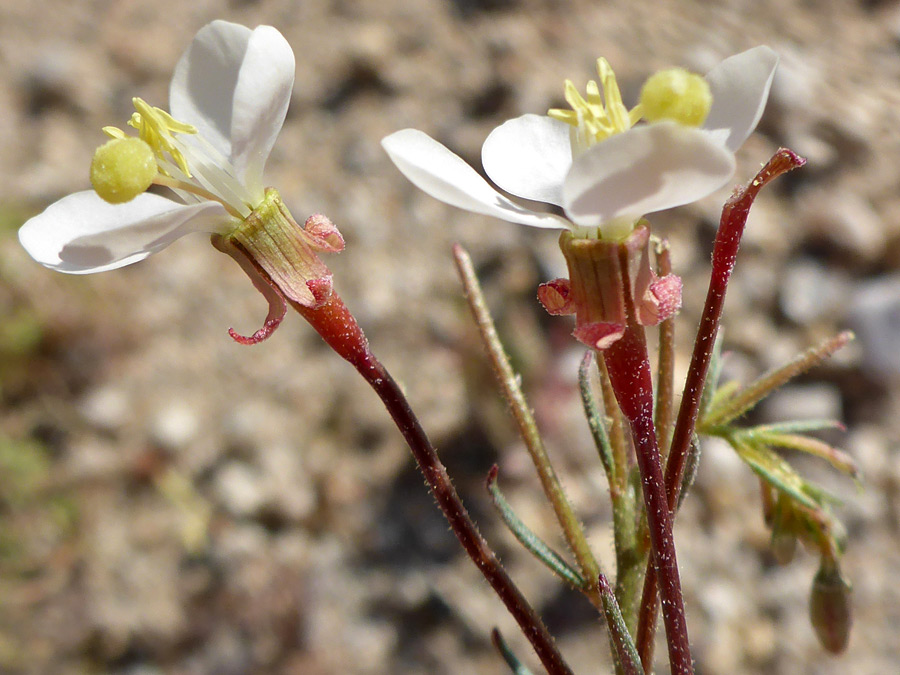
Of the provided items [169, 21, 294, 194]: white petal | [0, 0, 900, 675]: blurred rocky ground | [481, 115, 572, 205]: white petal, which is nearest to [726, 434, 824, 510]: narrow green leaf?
[481, 115, 572, 205]: white petal

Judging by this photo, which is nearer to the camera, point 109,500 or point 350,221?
point 109,500

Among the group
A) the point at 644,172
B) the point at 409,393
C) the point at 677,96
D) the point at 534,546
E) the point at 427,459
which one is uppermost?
the point at 409,393

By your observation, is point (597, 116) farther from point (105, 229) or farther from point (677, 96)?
point (105, 229)

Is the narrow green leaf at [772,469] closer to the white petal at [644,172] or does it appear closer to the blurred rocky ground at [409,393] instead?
the white petal at [644,172]

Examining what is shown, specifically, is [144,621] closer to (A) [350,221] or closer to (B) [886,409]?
(A) [350,221]

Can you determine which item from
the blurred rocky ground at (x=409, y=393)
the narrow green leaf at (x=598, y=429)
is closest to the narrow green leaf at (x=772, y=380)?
the narrow green leaf at (x=598, y=429)

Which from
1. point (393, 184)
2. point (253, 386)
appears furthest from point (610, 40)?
point (253, 386)

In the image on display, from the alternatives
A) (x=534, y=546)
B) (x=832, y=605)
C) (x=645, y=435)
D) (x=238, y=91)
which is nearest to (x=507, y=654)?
(x=534, y=546)

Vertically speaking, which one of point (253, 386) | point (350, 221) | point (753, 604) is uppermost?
point (350, 221)
